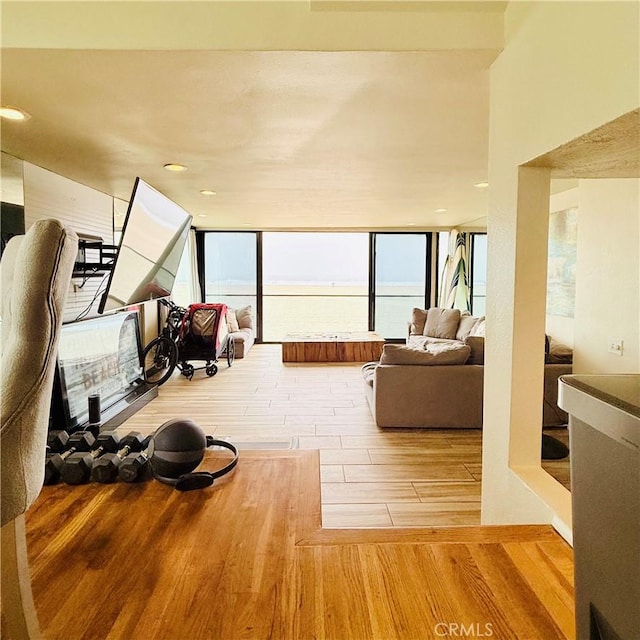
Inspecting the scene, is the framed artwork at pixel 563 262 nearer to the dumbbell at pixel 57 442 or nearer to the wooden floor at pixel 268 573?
the wooden floor at pixel 268 573

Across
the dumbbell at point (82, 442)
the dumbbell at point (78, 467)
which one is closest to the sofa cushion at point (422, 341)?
the dumbbell at point (82, 442)

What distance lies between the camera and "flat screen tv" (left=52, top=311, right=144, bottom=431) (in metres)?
3.61

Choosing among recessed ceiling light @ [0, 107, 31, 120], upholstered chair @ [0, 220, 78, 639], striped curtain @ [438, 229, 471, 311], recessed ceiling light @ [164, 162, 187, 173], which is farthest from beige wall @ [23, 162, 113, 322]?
striped curtain @ [438, 229, 471, 311]

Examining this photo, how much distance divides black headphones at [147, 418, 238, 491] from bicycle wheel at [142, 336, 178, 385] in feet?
13.3

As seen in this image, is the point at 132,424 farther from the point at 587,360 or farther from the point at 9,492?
the point at 587,360

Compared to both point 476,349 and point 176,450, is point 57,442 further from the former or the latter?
point 476,349

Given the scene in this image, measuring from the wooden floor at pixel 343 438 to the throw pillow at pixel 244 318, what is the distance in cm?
184

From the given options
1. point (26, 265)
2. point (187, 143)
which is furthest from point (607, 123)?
point (187, 143)

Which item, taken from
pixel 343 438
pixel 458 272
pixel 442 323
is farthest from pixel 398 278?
pixel 343 438

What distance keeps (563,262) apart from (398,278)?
14.0 ft

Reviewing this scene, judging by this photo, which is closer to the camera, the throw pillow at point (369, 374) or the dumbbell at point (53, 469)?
the dumbbell at point (53, 469)

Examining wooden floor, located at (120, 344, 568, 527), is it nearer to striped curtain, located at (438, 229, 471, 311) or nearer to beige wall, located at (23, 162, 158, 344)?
beige wall, located at (23, 162, 158, 344)

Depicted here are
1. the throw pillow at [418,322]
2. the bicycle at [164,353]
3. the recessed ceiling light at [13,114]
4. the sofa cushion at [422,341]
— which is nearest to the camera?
the recessed ceiling light at [13,114]

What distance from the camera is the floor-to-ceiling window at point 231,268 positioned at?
8.59 metres
